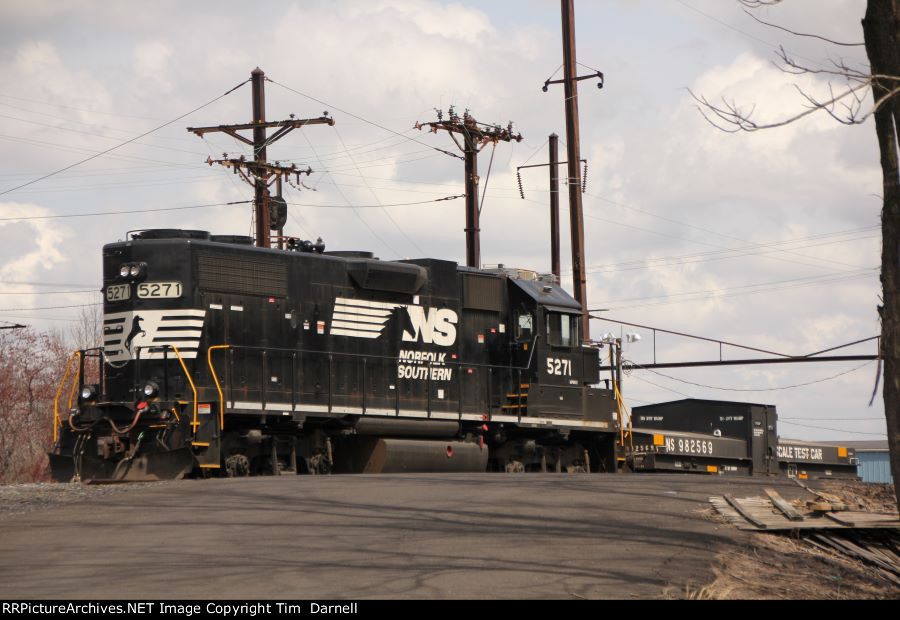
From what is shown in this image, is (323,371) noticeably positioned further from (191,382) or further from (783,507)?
(783,507)

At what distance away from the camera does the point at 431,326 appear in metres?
23.6

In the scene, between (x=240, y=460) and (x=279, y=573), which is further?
(x=240, y=460)

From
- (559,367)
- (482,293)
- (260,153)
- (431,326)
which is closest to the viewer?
(431,326)

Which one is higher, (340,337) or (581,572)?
(340,337)

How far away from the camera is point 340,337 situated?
72.9 feet

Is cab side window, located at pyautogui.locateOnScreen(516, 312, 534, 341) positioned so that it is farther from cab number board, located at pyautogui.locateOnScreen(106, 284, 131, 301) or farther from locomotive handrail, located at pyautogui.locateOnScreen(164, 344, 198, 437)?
cab number board, located at pyautogui.locateOnScreen(106, 284, 131, 301)

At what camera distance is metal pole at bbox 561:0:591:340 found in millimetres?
30359

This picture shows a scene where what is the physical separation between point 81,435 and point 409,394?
664 centimetres

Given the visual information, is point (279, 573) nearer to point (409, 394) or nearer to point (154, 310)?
point (154, 310)

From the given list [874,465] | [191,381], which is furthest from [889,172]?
[874,465]

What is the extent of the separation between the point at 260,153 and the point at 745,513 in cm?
3037

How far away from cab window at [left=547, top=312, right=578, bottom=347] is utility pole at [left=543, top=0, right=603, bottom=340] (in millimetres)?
3473
